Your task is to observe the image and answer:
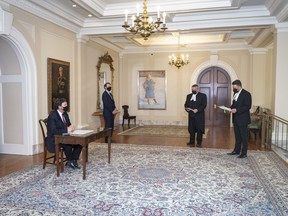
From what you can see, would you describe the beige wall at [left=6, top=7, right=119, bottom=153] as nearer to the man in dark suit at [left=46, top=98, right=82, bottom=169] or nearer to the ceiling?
the ceiling

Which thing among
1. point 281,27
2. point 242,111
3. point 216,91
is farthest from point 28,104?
point 216,91

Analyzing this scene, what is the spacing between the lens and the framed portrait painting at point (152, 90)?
1166 cm

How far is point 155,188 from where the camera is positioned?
3.88 metres

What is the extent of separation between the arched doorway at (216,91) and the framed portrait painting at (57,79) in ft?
19.6

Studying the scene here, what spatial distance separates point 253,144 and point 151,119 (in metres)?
5.32

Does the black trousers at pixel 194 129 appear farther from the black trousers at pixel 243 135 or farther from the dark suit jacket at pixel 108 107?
Answer: the dark suit jacket at pixel 108 107

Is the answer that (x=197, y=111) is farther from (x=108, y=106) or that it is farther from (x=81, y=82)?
(x=81, y=82)

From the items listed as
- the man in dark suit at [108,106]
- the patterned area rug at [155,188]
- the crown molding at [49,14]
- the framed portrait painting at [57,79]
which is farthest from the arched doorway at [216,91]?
the framed portrait painting at [57,79]

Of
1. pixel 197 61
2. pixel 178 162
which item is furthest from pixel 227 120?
pixel 178 162

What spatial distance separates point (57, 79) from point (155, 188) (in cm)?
431

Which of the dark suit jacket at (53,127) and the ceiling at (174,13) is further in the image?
the ceiling at (174,13)

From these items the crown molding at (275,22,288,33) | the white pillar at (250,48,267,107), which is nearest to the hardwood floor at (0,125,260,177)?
the white pillar at (250,48,267,107)

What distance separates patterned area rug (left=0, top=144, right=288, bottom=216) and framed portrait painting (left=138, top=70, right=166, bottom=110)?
6.17 metres

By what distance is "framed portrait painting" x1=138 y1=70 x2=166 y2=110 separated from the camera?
11.7 metres
